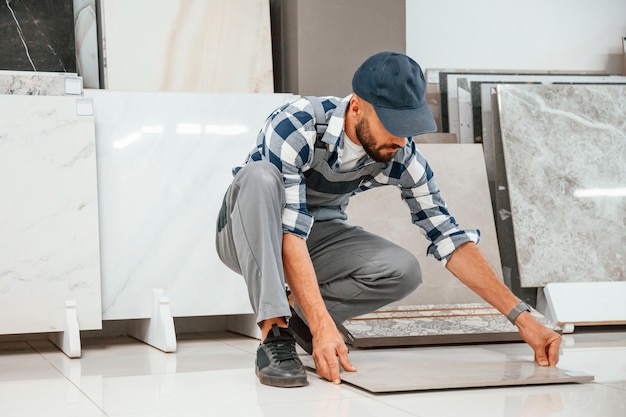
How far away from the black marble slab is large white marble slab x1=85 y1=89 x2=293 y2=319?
14.1 inches

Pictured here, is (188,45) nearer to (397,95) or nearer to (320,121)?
(320,121)

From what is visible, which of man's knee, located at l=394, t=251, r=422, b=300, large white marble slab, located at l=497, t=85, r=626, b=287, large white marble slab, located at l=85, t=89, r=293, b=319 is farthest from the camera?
large white marble slab, located at l=497, t=85, r=626, b=287

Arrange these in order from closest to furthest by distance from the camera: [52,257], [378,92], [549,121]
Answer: [378,92]
[52,257]
[549,121]

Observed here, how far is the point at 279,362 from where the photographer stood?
6.02ft

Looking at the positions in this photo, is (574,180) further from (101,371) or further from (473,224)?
(101,371)

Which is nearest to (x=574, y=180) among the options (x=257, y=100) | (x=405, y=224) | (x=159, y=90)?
(x=405, y=224)

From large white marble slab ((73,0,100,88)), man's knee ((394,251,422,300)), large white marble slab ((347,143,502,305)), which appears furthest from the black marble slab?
man's knee ((394,251,422,300))

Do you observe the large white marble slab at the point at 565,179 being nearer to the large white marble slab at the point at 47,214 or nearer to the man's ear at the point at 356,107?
the man's ear at the point at 356,107

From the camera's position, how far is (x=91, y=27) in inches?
114

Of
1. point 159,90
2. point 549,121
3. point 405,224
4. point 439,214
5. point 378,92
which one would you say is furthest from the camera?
point 549,121

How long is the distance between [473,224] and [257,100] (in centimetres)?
109

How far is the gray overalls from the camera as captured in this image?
71.8 inches

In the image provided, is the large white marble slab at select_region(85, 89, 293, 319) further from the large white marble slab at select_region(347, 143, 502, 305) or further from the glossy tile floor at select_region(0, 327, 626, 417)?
the large white marble slab at select_region(347, 143, 502, 305)

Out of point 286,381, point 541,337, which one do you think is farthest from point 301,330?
point 541,337
